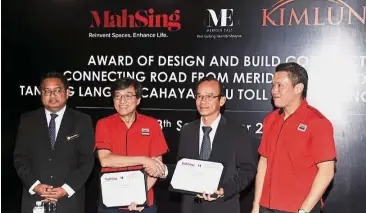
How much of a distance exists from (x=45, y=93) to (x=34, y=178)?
0.64 m

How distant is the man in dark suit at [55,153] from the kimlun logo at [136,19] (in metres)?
1.38

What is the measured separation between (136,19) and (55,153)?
6.04 feet

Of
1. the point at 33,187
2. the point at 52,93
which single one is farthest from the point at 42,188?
the point at 52,93

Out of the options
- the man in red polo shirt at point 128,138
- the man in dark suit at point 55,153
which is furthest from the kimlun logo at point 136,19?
the man in red polo shirt at point 128,138

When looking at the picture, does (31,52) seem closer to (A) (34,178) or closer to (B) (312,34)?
(A) (34,178)

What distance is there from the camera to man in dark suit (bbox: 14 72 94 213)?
11.8 ft

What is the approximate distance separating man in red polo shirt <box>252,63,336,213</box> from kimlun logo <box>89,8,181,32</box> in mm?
1916

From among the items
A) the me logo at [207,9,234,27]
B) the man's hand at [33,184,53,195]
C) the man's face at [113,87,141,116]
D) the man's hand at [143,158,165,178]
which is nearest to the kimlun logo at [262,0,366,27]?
the me logo at [207,9,234,27]

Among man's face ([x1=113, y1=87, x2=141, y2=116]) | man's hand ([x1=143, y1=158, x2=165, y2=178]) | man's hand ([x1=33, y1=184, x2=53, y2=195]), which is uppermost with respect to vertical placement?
man's face ([x1=113, y1=87, x2=141, y2=116])

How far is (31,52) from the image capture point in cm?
512

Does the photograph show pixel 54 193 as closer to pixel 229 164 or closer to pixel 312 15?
pixel 229 164

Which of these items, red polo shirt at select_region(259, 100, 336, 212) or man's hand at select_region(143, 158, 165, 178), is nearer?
red polo shirt at select_region(259, 100, 336, 212)

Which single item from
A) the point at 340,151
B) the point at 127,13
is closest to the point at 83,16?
the point at 127,13

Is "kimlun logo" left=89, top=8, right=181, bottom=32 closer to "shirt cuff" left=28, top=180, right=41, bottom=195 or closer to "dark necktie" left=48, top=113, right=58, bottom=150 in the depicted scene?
"dark necktie" left=48, top=113, right=58, bottom=150
